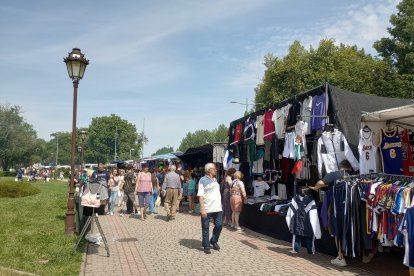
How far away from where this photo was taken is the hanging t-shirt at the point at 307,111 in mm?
9148

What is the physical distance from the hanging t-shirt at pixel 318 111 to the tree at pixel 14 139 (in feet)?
191

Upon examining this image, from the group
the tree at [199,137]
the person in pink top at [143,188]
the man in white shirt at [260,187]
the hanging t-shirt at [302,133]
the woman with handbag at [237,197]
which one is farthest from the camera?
the tree at [199,137]

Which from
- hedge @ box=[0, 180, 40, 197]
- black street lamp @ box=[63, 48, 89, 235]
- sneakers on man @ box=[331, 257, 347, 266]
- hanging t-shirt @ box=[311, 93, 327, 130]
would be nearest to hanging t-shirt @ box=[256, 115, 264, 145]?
hanging t-shirt @ box=[311, 93, 327, 130]

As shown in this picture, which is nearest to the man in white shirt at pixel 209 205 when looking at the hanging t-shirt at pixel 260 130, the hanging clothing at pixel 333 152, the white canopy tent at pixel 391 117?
the hanging clothing at pixel 333 152

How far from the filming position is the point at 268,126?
36.6 feet

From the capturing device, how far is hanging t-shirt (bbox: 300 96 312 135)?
915 cm

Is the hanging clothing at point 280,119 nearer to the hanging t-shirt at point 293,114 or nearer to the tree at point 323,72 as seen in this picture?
the hanging t-shirt at point 293,114

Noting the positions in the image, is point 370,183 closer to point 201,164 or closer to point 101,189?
point 101,189

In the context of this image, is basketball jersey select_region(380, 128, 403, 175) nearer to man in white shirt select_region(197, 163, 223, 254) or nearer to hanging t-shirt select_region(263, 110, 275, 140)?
hanging t-shirt select_region(263, 110, 275, 140)

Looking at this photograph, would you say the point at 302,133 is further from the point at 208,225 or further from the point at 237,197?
the point at 208,225

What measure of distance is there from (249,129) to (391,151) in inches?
201

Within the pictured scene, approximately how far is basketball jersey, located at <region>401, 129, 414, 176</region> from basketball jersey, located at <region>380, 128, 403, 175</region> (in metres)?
0.08

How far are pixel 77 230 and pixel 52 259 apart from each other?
295 cm

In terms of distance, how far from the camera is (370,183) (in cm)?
658
